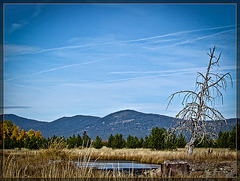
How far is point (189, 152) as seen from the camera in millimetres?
9805

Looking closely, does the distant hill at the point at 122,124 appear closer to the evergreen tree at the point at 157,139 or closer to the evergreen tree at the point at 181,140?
the evergreen tree at the point at 157,139

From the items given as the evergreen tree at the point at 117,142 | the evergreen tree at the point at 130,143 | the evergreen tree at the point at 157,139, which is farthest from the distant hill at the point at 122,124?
the evergreen tree at the point at 157,139

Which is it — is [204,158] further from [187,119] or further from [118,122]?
[118,122]

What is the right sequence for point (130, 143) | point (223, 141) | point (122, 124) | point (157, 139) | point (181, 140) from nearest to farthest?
point (223, 141) < point (181, 140) < point (157, 139) < point (130, 143) < point (122, 124)

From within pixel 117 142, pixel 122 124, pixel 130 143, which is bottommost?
pixel 130 143

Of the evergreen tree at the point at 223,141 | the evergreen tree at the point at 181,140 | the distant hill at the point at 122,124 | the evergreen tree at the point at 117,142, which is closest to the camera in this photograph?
the evergreen tree at the point at 181,140

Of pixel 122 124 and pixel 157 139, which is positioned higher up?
pixel 122 124

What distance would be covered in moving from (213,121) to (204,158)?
156 cm

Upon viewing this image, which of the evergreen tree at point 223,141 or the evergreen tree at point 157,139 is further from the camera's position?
the evergreen tree at point 157,139

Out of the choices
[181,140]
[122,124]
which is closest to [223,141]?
[181,140]

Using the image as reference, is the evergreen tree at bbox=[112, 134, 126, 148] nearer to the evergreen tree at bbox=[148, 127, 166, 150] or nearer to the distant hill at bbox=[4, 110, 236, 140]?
the evergreen tree at bbox=[148, 127, 166, 150]

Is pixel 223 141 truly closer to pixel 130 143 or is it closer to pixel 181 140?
pixel 181 140

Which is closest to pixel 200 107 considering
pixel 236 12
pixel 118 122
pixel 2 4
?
pixel 236 12

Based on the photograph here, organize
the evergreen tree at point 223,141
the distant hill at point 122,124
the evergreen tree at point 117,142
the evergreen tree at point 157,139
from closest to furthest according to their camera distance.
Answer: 1. the evergreen tree at point 223,141
2. the evergreen tree at point 157,139
3. the evergreen tree at point 117,142
4. the distant hill at point 122,124
